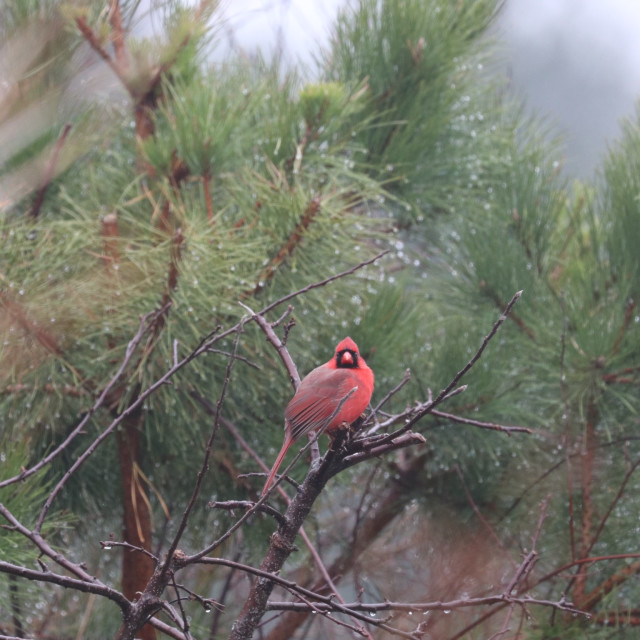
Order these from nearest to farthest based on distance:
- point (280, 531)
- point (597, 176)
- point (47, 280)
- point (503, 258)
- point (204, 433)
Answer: point (280, 531) < point (47, 280) < point (204, 433) < point (503, 258) < point (597, 176)

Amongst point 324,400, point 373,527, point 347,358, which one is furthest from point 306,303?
point 373,527

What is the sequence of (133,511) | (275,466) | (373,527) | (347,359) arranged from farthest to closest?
1. (373,527)
2. (133,511)
3. (347,359)
4. (275,466)

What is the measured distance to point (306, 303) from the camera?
1.18 m

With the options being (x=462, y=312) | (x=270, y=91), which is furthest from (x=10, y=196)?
(x=462, y=312)

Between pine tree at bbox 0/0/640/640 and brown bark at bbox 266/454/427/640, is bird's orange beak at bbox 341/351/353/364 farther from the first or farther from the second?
brown bark at bbox 266/454/427/640

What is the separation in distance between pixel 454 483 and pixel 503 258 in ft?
1.19

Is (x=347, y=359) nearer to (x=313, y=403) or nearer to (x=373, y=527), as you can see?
(x=313, y=403)

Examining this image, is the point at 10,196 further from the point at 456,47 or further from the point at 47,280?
the point at 456,47

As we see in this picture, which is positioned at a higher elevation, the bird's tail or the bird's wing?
the bird's wing

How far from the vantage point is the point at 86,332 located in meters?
1.08

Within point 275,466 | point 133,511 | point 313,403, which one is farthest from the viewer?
point 133,511

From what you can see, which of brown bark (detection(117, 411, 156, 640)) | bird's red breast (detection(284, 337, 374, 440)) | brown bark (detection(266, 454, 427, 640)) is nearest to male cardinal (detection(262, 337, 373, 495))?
bird's red breast (detection(284, 337, 374, 440))

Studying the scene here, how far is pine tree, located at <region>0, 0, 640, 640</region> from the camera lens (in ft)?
3.49

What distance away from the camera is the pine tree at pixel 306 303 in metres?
1.06
